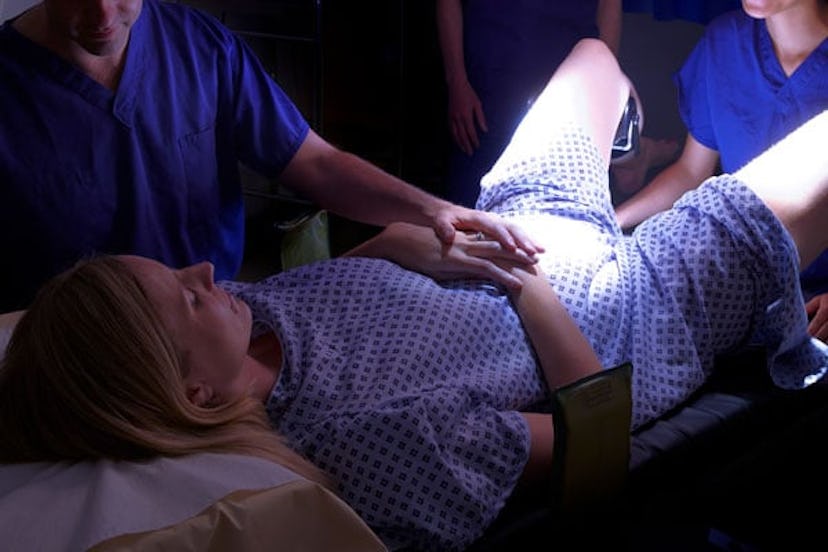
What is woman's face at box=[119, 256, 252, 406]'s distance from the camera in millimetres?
1122

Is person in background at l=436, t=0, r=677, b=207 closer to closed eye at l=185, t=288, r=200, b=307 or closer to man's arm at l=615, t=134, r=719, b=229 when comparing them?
man's arm at l=615, t=134, r=719, b=229

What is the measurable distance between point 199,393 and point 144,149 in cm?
56

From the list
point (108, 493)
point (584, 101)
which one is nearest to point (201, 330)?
point (108, 493)

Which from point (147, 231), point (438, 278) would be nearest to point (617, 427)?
point (438, 278)

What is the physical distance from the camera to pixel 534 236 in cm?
151

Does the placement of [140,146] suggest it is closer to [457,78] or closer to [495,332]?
[495,332]

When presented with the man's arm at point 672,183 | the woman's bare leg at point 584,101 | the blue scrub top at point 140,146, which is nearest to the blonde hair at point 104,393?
the blue scrub top at point 140,146

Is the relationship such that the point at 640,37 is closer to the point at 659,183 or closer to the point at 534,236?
the point at 659,183

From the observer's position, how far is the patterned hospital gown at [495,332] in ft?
3.59

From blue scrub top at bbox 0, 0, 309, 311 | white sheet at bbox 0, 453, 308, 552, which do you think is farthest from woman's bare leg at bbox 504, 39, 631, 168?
white sheet at bbox 0, 453, 308, 552

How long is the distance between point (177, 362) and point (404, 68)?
3.87 ft

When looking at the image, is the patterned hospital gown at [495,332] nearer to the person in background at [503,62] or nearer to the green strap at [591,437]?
the green strap at [591,437]

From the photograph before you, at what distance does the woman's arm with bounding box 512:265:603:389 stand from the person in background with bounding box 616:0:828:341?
1.49 ft

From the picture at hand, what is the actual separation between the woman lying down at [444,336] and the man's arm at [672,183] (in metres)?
0.23
